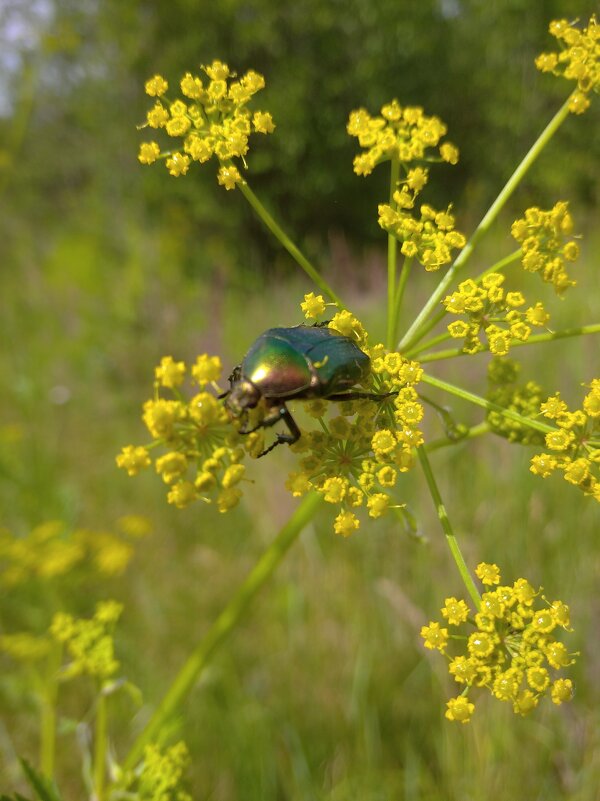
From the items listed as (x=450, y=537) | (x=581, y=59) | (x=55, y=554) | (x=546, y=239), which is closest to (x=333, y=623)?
(x=55, y=554)

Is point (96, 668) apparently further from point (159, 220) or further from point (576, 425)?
point (159, 220)

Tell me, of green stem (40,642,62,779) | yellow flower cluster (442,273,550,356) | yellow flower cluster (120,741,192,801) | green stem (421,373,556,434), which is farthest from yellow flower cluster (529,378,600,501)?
green stem (40,642,62,779)

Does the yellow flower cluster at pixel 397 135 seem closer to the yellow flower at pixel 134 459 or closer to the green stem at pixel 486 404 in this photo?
the green stem at pixel 486 404

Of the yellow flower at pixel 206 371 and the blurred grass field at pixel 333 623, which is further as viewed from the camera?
the blurred grass field at pixel 333 623

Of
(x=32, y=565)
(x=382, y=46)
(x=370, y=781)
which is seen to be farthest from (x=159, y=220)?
(x=370, y=781)

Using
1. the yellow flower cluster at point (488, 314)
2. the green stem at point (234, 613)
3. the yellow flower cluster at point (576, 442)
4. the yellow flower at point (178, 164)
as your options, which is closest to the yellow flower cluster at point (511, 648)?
the yellow flower cluster at point (576, 442)

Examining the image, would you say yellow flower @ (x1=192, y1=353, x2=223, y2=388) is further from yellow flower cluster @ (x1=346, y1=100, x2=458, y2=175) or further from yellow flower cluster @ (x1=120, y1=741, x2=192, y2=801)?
yellow flower cluster @ (x1=120, y1=741, x2=192, y2=801)
